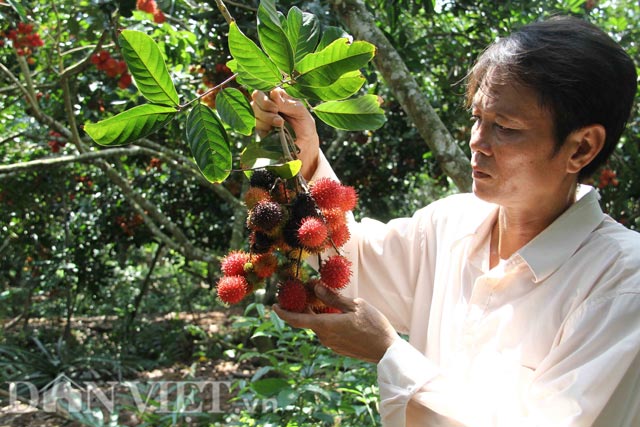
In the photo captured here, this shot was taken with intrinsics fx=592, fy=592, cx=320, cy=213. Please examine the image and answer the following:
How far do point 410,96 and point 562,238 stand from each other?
836 mm

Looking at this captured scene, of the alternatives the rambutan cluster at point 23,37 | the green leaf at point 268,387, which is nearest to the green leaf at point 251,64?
the green leaf at point 268,387

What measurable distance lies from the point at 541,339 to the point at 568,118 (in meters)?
0.36

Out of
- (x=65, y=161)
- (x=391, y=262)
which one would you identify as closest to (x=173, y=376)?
(x=65, y=161)

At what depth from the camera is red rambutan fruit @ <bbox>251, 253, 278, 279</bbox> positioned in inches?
36.8

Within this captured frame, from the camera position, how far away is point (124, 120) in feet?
2.82

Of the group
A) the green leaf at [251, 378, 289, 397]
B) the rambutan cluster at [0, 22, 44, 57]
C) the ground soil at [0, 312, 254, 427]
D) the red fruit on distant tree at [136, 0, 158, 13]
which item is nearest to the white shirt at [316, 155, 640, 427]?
the green leaf at [251, 378, 289, 397]

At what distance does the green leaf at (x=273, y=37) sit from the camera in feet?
2.80

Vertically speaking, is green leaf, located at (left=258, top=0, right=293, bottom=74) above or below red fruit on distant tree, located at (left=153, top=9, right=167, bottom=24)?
below

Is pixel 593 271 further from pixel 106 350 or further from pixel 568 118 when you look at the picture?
pixel 106 350

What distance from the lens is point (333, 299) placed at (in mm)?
968

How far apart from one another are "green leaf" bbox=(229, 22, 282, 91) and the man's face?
1.17ft

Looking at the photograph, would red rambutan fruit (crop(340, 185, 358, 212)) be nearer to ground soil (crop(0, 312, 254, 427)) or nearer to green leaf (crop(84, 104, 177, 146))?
green leaf (crop(84, 104, 177, 146))

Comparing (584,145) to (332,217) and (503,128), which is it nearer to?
(503,128)

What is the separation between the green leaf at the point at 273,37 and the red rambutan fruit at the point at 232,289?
1.12 ft
